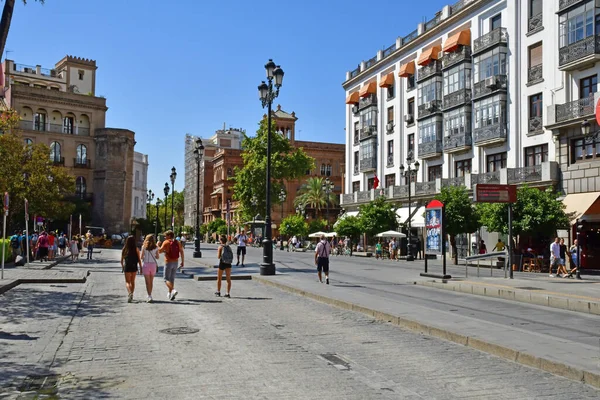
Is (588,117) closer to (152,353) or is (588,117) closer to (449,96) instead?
(449,96)

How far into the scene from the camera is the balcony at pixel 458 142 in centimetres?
4097

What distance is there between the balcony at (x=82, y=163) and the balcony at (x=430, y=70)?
42939 millimetres

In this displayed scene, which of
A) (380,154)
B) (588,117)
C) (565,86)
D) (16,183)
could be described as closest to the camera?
(588,117)

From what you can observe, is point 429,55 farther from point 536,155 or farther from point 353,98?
point 353,98

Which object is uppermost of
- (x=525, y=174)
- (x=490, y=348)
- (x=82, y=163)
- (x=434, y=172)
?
(x=82, y=163)

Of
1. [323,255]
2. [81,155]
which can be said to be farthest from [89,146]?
[323,255]

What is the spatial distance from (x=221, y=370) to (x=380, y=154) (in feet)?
157

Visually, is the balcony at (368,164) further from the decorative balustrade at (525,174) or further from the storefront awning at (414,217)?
the decorative balustrade at (525,174)

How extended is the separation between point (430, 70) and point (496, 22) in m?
7.54

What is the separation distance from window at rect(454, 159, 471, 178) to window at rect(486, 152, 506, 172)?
6.32 feet

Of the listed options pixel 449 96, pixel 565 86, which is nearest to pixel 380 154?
pixel 449 96

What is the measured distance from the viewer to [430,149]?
45375mm

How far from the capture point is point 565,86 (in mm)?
32000

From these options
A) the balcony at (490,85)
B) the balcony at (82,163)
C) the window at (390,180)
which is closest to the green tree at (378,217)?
the window at (390,180)
